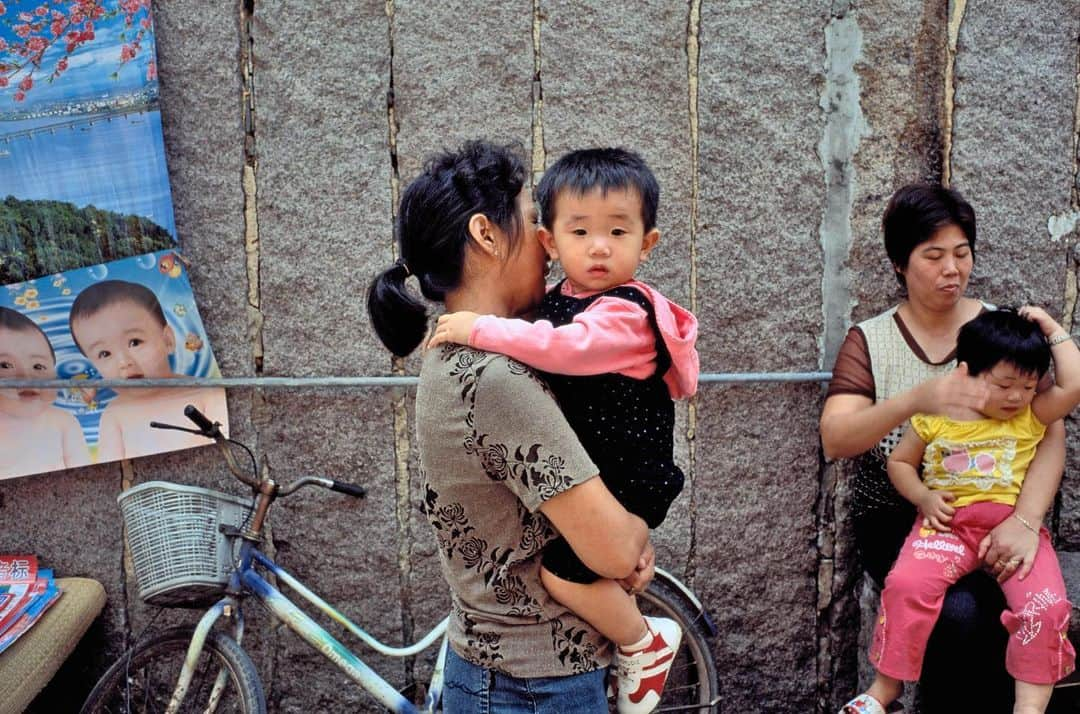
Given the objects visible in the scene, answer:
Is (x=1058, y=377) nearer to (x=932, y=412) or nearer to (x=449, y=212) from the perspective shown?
(x=932, y=412)

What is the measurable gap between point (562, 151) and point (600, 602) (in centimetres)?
196

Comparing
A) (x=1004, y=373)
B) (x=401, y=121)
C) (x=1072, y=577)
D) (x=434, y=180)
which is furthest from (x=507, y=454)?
(x=1072, y=577)

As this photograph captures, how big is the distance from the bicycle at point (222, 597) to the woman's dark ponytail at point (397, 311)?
4.20ft

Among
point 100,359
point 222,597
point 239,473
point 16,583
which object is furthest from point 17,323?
point 222,597

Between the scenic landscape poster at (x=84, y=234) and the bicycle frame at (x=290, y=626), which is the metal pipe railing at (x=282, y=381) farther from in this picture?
the bicycle frame at (x=290, y=626)

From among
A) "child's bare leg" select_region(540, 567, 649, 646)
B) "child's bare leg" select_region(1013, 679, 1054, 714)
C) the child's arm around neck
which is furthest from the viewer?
the child's arm around neck

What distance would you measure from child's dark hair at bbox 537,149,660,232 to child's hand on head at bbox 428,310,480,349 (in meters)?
0.34

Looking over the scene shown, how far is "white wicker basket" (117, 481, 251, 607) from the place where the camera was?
2.80 m

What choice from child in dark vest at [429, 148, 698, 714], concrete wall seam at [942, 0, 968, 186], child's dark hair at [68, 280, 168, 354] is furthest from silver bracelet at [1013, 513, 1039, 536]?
child's dark hair at [68, 280, 168, 354]

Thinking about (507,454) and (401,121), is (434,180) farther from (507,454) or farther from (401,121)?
(401,121)

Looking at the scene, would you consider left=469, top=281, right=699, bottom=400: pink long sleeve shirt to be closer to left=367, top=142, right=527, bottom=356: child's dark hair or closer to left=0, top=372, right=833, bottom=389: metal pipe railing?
left=367, top=142, right=527, bottom=356: child's dark hair

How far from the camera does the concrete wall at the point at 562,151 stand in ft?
10.7

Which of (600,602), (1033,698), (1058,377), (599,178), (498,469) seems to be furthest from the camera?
(1058,377)

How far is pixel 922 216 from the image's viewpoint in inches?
113
